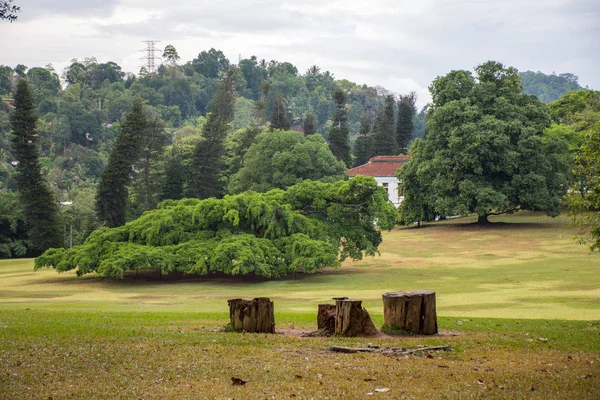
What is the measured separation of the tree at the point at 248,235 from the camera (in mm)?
39594

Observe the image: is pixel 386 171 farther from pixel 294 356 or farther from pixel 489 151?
pixel 294 356

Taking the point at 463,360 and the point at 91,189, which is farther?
the point at 91,189

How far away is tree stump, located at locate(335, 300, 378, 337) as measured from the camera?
47.1 ft

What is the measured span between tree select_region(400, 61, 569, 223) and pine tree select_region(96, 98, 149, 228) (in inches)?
993

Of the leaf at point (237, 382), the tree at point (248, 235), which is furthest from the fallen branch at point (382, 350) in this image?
the tree at point (248, 235)

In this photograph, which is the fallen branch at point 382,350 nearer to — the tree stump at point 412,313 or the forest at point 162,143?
the tree stump at point 412,313

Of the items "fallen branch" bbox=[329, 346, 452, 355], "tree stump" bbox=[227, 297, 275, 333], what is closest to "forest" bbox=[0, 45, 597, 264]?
"tree stump" bbox=[227, 297, 275, 333]

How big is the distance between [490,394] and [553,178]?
58.7m

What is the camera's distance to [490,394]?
31.0 feet

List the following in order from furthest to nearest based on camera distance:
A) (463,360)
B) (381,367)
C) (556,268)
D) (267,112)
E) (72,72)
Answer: (72,72)
(267,112)
(556,268)
(463,360)
(381,367)

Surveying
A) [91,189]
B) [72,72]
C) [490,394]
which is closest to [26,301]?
[490,394]

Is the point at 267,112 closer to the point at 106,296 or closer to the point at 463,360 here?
the point at 106,296

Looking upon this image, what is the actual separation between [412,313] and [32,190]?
55.5m

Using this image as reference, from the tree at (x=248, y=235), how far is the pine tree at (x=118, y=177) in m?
22.9
